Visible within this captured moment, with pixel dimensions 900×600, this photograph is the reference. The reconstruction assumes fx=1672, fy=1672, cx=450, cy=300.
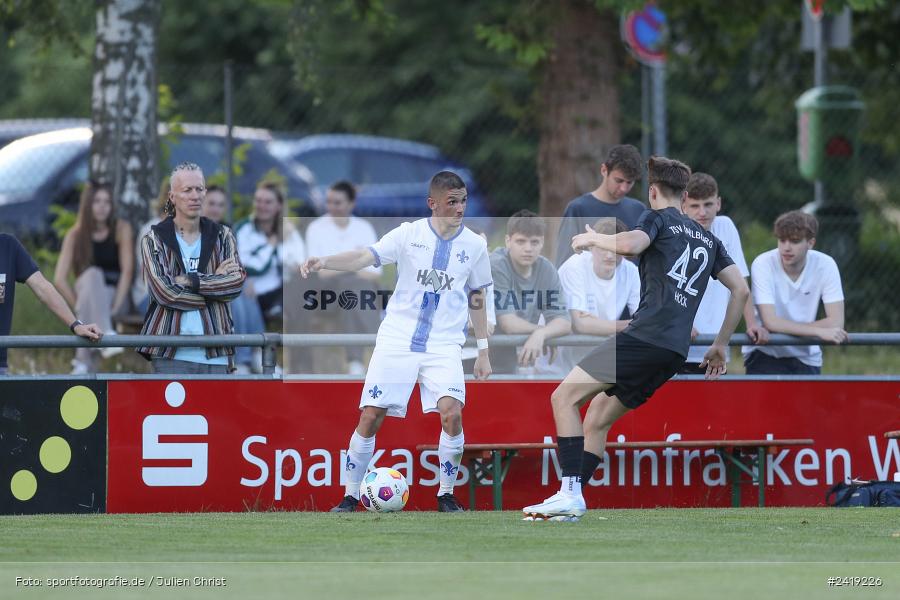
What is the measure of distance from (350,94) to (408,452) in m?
8.72

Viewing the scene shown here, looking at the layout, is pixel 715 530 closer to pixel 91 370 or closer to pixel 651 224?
pixel 651 224

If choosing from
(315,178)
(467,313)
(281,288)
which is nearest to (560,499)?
(467,313)

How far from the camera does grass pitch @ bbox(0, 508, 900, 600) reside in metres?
6.68

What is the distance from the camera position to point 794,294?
1135cm

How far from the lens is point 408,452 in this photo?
35.8 ft

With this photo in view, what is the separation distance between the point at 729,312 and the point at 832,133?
263 inches

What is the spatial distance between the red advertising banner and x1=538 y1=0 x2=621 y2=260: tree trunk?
4.81m

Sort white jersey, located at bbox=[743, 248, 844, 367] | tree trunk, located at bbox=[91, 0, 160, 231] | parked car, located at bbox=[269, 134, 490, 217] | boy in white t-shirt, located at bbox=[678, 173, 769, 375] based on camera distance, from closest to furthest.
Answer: boy in white t-shirt, located at bbox=[678, 173, 769, 375] < white jersey, located at bbox=[743, 248, 844, 367] < tree trunk, located at bbox=[91, 0, 160, 231] < parked car, located at bbox=[269, 134, 490, 217]

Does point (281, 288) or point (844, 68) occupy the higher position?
point (844, 68)

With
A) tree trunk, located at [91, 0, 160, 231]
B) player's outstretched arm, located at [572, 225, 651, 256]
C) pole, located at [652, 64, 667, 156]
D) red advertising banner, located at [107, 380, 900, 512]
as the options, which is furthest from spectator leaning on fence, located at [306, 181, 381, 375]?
pole, located at [652, 64, 667, 156]

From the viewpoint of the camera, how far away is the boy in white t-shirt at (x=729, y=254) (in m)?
11.1

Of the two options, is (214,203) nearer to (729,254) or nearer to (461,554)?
(729,254)

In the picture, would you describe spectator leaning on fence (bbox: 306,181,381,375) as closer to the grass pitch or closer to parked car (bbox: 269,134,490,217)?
the grass pitch

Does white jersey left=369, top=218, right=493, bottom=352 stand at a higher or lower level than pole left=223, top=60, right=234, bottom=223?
lower
